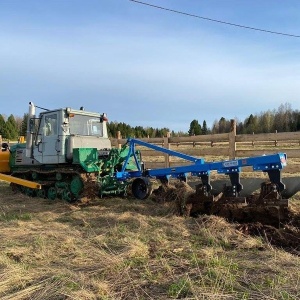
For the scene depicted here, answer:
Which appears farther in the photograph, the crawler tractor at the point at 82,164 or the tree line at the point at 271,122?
the tree line at the point at 271,122

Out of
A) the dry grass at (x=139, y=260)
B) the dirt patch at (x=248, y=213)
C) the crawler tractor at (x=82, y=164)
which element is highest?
the crawler tractor at (x=82, y=164)

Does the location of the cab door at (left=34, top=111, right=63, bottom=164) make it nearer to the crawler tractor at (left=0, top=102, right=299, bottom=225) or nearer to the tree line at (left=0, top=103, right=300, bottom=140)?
the crawler tractor at (left=0, top=102, right=299, bottom=225)

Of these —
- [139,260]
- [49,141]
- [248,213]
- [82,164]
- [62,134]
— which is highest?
[62,134]

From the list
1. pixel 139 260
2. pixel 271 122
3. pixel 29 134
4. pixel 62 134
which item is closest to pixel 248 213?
pixel 139 260

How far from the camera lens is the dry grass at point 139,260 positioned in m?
3.64

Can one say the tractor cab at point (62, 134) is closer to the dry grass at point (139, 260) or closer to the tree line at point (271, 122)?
the dry grass at point (139, 260)

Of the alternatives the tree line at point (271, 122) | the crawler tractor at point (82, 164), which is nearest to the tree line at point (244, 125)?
the tree line at point (271, 122)

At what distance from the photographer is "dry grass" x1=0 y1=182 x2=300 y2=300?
3645 mm

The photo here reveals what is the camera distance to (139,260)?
460 cm

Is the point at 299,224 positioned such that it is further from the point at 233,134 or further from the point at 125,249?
the point at 233,134

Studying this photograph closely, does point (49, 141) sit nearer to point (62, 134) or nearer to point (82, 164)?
point (62, 134)

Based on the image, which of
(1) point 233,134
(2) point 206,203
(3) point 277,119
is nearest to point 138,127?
(3) point 277,119

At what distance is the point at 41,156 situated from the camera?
10172 millimetres

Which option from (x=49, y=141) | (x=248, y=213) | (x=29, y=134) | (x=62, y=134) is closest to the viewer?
(x=248, y=213)
